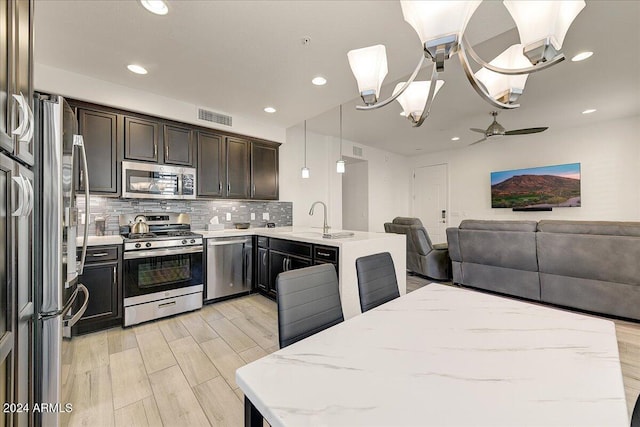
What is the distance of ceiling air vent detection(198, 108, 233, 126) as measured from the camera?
351 centimetres

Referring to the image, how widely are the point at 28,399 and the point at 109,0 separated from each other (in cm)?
225

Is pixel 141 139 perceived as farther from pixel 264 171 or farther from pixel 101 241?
pixel 264 171

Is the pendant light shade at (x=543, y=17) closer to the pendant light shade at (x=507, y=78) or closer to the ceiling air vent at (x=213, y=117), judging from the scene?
the pendant light shade at (x=507, y=78)

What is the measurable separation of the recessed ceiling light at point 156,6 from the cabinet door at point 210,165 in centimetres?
183

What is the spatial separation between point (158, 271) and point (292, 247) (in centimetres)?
147

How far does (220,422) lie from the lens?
4.95ft

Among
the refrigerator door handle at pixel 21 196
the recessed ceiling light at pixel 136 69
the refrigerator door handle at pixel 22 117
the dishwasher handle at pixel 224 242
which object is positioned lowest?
the dishwasher handle at pixel 224 242

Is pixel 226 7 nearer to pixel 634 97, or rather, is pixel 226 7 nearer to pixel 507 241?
pixel 507 241

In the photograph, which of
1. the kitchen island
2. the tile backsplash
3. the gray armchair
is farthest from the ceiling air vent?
the gray armchair

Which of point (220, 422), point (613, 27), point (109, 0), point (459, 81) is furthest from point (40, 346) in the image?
point (613, 27)

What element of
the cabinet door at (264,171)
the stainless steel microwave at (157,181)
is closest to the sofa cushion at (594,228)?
the cabinet door at (264,171)

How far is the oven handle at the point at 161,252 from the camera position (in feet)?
8.95

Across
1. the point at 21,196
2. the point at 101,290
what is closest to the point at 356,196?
the point at 101,290

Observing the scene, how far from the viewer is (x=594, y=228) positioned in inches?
111
